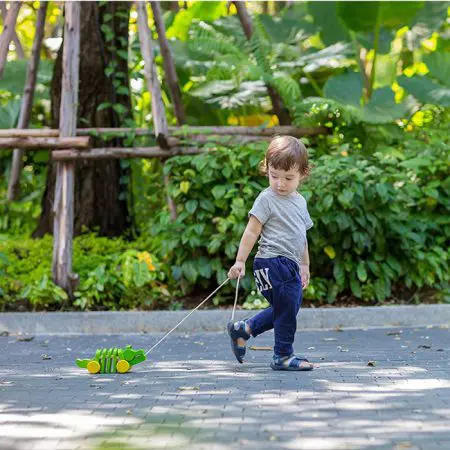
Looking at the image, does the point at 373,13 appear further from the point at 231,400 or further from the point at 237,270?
the point at 231,400

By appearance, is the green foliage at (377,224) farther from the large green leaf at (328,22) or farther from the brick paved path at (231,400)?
the large green leaf at (328,22)

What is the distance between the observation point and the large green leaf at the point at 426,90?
10.8 metres

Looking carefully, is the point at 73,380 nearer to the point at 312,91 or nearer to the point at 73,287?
the point at 73,287

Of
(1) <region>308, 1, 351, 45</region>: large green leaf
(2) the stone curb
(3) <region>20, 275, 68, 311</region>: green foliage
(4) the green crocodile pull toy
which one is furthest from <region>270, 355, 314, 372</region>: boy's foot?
(1) <region>308, 1, 351, 45</region>: large green leaf

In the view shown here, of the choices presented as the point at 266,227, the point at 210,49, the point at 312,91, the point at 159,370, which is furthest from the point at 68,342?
the point at 312,91

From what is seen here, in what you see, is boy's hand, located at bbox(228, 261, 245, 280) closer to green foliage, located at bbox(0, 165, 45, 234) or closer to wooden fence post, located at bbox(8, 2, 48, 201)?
wooden fence post, located at bbox(8, 2, 48, 201)

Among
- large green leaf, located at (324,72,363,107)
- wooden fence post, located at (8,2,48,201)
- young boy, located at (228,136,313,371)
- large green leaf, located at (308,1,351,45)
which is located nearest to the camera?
young boy, located at (228,136,313,371)

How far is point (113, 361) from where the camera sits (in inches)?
237

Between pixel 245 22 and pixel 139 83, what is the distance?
65.1 inches

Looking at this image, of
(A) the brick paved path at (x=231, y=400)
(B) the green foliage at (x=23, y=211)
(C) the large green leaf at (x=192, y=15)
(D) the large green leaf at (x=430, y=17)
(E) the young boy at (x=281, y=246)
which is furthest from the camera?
(C) the large green leaf at (x=192, y=15)

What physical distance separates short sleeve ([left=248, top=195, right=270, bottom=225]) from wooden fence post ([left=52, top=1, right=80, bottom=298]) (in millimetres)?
3319

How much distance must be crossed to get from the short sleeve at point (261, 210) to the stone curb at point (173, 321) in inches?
102

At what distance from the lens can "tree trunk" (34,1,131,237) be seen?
10.5 meters

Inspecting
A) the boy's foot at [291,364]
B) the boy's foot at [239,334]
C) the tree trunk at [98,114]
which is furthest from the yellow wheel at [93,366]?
the tree trunk at [98,114]
